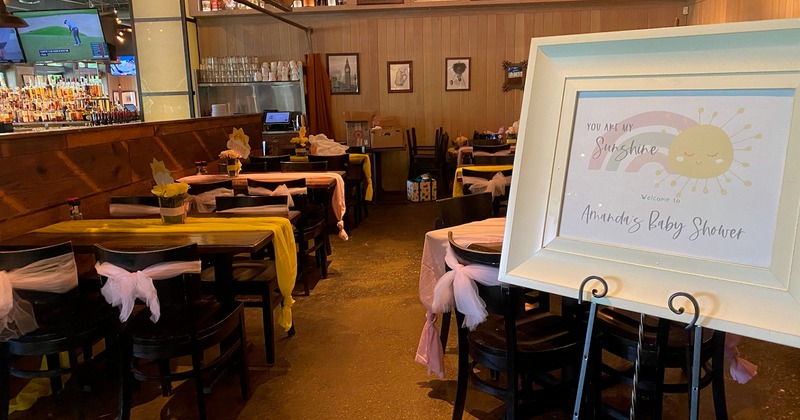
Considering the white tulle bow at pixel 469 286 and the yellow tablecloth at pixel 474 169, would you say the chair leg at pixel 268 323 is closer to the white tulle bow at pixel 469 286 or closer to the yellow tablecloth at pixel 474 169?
the white tulle bow at pixel 469 286

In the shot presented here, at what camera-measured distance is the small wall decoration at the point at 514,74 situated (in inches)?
325

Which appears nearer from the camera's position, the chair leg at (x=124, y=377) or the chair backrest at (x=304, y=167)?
the chair leg at (x=124, y=377)

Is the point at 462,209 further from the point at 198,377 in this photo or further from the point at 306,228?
the point at 198,377

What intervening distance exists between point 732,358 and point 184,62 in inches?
296

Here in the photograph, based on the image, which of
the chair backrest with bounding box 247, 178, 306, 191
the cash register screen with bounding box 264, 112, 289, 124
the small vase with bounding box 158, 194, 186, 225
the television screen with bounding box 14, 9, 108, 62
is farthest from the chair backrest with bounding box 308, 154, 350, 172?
the television screen with bounding box 14, 9, 108, 62

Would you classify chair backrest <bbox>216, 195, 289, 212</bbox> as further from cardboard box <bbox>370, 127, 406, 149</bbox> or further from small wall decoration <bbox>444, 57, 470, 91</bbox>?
small wall decoration <bbox>444, 57, 470, 91</bbox>

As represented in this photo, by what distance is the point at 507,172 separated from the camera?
471 cm

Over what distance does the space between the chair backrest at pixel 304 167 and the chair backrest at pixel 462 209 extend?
2.31 m

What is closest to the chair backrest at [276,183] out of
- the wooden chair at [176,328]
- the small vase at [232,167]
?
the small vase at [232,167]

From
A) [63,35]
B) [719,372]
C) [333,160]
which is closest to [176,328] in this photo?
[719,372]

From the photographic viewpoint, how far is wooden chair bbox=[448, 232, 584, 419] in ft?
6.89

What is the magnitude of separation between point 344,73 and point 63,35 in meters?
3.72

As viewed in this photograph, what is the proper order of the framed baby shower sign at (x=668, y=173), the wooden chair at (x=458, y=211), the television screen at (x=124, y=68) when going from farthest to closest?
the television screen at (x=124, y=68) → the wooden chair at (x=458, y=211) → the framed baby shower sign at (x=668, y=173)

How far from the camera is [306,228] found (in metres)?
4.25
